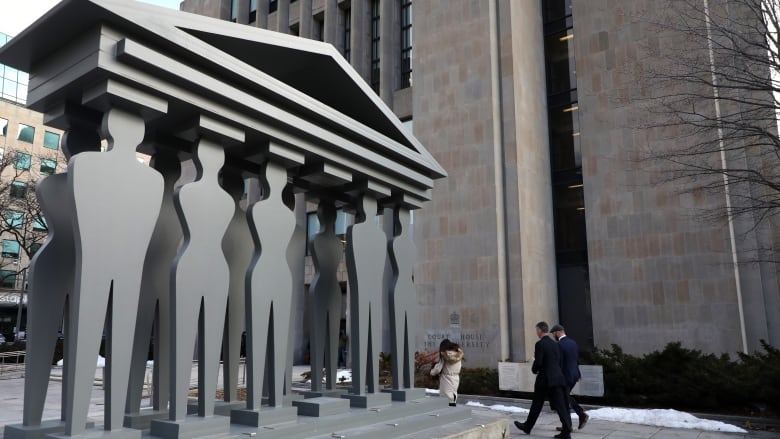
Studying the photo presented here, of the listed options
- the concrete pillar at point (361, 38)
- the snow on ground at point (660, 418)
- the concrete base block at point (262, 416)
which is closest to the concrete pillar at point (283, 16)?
the concrete pillar at point (361, 38)

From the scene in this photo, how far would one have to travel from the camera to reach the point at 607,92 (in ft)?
69.8

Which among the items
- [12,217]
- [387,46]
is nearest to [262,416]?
[387,46]

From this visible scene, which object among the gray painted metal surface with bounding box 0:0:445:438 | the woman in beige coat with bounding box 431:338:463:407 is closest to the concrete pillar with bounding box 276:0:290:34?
the gray painted metal surface with bounding box 0:0:445:438

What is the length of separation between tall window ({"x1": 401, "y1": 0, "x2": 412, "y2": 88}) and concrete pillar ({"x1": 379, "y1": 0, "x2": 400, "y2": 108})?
0.44m

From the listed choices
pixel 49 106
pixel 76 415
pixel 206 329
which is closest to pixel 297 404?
pixel 206 329

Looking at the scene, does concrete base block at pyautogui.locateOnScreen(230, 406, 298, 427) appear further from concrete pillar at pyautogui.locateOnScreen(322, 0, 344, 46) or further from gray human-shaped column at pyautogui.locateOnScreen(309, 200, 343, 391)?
concrete pillar at pyautogui.locateOnScreen(322, 0, 344, 46)

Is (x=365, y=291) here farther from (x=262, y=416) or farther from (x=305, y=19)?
(x=305, y=19)

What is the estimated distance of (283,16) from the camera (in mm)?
32625

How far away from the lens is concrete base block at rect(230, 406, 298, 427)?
691cm

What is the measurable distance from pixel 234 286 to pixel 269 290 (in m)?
1.43

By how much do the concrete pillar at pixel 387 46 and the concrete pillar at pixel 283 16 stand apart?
7.10 meters

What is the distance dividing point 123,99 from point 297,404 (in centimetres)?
486

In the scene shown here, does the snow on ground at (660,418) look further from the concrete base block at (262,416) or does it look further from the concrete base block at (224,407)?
the concrete base block at (262,416)

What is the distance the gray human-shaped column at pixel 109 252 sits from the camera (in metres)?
5.55
